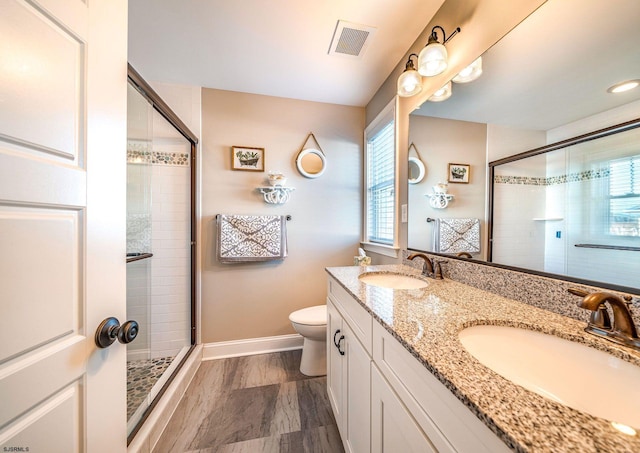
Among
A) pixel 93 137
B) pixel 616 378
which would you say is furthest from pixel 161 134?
pixel 616 378

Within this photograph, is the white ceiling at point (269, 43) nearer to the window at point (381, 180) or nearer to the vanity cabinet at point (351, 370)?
the window at point (381, 180)

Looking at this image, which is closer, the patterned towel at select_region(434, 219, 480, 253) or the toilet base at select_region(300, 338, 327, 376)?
the patterned towel at select_region(434, 219, 480, 253)

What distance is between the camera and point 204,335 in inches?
79.0

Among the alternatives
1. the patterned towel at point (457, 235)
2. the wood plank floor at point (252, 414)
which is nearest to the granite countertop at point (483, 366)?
the patterned towel at point (457, 235)

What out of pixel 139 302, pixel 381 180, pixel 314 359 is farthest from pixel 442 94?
pixel 139 302

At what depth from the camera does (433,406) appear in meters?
0.49

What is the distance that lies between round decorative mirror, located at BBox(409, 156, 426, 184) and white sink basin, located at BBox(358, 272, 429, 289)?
62 cm

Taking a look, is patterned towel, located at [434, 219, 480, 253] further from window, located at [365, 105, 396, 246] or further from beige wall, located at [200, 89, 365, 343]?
beige wall, located at [200, 89, 365, 343]

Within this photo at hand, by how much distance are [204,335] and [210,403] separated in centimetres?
63

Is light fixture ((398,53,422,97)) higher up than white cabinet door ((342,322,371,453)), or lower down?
higher up

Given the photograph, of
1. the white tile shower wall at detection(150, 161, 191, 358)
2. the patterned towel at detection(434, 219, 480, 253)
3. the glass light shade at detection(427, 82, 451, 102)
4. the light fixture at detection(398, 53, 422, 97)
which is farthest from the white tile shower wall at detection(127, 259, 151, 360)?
the glass light shade at detection(427, 82, 451, 102)

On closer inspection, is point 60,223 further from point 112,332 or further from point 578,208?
point 578,208

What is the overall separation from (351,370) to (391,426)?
364 millimetres

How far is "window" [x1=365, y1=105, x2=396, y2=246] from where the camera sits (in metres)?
1.84
